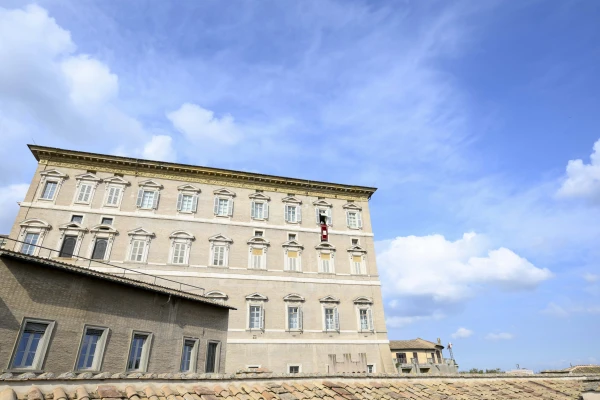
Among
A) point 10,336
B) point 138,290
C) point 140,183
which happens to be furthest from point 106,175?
point 10,336

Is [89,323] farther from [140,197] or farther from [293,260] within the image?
[293,260]

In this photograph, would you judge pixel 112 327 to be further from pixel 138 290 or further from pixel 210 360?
pixel 210 360

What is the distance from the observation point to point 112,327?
1351 cm

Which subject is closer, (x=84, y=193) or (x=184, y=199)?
(x=84, y=193)

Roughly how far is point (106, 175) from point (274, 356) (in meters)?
19.4

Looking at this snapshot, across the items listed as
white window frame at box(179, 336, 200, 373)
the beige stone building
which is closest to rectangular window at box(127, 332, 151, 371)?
white window frame at box(179, 336, 200, 373)

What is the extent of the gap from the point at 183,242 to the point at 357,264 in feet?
48.1

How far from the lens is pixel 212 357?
17.2m

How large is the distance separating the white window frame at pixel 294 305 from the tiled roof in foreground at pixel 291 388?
640 inches

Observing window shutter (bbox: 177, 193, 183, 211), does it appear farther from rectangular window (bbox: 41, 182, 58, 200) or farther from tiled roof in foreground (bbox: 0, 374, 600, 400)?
tiled roof in foreground (bbox: 0, 374, 600, 400)

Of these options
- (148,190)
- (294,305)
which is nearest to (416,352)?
(294,305)

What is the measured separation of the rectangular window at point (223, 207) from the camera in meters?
29.0

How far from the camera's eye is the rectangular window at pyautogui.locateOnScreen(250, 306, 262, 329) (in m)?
25.2

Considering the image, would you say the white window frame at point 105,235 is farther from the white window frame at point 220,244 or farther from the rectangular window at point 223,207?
the rectangular window at point 223,207
